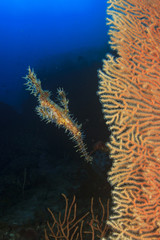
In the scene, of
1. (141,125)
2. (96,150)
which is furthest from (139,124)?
(96,150)

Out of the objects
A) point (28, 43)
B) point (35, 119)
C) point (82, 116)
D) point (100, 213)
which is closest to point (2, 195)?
point (100, 213)

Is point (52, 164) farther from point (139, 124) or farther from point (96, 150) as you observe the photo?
point (139, 124)

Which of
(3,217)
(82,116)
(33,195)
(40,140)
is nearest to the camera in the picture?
(3,217)

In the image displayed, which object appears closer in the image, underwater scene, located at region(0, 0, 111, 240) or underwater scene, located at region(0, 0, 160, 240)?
underwater scene, located at region(0, 0, 160, 240)

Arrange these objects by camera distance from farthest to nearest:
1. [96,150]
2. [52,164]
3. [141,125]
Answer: [52,164] → [96,150] → [141,125]

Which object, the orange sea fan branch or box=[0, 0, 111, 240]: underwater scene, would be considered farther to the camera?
box=[0, 0, 111, 240]: underwater scene

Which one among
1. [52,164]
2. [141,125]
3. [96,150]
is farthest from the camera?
[52,164]

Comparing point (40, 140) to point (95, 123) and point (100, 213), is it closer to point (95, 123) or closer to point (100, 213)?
→ point (95, 123)

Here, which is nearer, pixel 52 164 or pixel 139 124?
pixel 139 124
